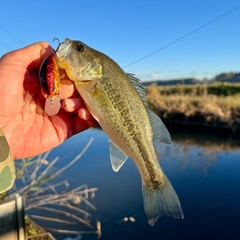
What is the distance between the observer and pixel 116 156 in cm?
244

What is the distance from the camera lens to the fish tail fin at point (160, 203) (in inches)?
90.5

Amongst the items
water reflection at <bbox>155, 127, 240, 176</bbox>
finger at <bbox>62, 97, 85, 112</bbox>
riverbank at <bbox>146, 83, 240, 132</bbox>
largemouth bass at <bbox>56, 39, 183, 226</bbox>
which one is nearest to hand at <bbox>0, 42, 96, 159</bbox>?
finger at <bbox>62, 97, 85, 112</bbox>

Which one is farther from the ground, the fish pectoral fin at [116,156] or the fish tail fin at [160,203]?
the fish pectoral fin at [116,156]

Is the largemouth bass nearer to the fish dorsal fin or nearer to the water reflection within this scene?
the fish dorsal fin

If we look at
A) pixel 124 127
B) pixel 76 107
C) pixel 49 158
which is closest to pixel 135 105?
pixel 124 127

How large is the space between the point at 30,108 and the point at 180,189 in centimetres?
829

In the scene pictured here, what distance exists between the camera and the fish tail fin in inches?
90.5

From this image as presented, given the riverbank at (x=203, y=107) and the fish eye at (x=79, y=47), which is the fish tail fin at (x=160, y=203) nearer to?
the fish eye at (x=79, y=47)

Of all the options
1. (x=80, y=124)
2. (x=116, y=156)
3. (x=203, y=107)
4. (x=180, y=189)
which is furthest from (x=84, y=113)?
(x=203, y=107)

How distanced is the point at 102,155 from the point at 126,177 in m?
3.45

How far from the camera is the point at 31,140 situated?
2701 millimetres

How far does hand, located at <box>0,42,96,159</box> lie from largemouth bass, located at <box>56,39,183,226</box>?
0.22 meters

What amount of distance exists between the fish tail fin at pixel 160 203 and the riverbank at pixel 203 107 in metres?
18.0

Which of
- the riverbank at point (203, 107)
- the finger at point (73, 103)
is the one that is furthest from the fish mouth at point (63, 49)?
the riverbank at point (203, 107)
